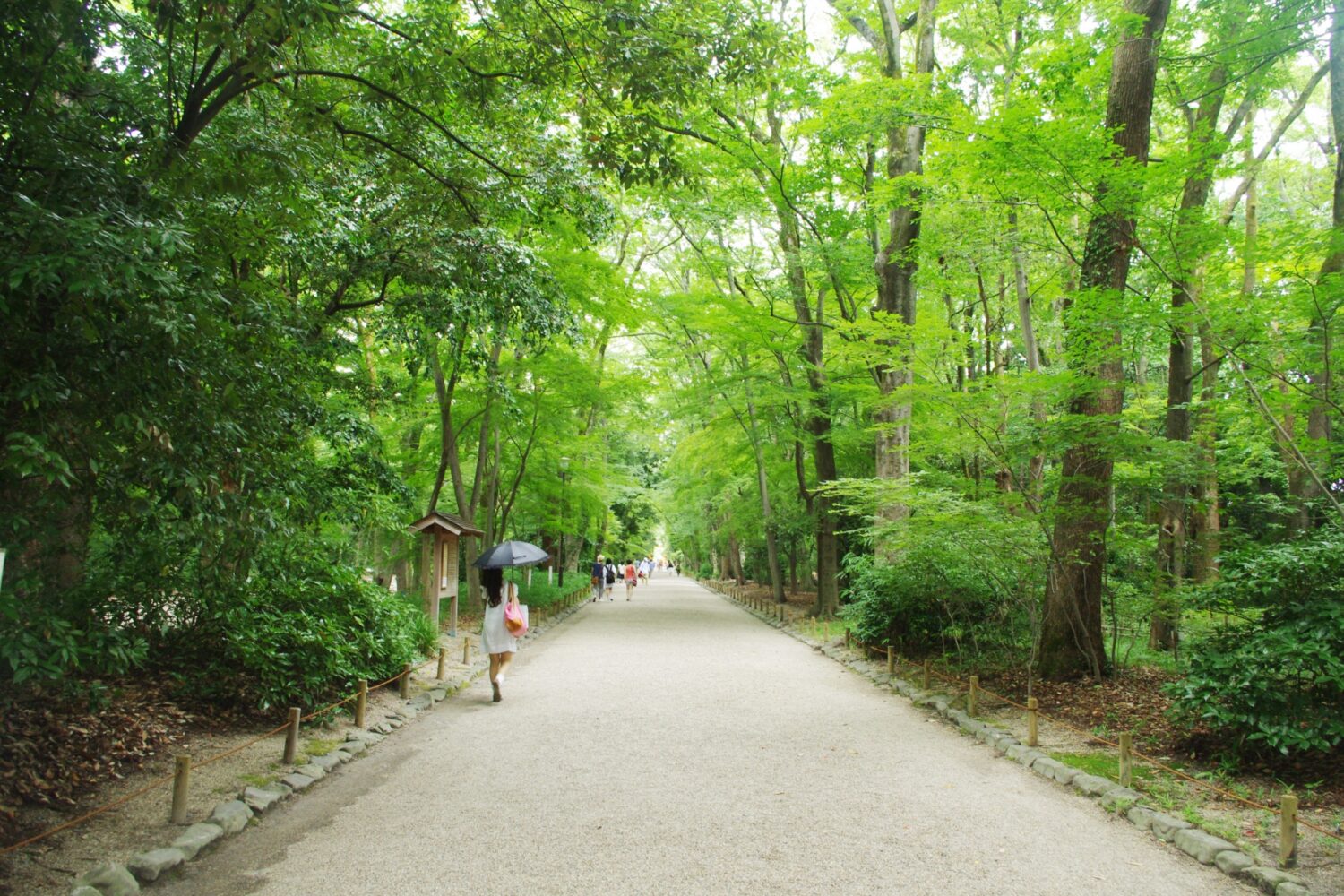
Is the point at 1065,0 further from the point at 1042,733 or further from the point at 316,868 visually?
the point at 316,868

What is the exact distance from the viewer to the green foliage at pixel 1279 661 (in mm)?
5332

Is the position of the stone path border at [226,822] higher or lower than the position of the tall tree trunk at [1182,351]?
lower

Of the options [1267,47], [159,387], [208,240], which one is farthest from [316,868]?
[1267,47]

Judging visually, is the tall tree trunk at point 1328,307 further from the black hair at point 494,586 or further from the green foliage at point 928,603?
the black hair at point 494,586

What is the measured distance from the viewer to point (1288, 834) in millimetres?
4195

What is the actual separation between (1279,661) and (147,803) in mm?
7884

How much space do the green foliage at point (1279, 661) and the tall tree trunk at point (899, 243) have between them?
689 cm

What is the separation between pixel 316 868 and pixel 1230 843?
5.31m

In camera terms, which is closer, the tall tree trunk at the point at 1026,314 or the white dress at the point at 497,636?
the white dress at the point at 497,636

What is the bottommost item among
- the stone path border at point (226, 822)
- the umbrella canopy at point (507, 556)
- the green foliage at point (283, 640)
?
the stone path border at point (226, 822)

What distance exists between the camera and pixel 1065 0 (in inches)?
501

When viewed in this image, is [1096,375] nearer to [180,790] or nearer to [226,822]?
[226,822]

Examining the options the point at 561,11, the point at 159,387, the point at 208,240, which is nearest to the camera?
the point at 159,387

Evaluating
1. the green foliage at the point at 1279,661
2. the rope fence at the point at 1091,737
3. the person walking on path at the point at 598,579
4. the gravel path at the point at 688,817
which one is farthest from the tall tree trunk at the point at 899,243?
the person walking on path at the point at 598,579
